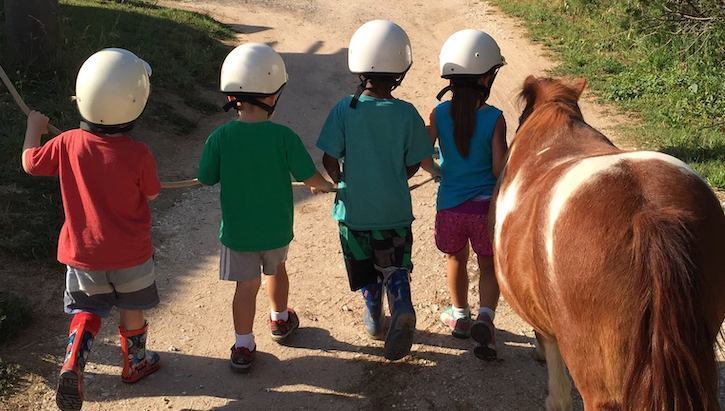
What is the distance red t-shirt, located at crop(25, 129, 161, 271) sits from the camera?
3.38 meters

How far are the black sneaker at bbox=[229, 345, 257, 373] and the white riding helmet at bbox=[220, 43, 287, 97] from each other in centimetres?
140

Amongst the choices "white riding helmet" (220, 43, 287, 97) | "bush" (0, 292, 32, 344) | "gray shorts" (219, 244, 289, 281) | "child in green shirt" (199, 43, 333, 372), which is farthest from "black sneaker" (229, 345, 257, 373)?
"white riding helmet" (220, 43, 287, 97)

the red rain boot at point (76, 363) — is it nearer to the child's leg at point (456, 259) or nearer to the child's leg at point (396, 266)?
the child's leg at point (396, 266)

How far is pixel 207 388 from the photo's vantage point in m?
3.89

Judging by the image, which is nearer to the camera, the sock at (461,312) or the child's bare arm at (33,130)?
the child's bare arm at (33,130)

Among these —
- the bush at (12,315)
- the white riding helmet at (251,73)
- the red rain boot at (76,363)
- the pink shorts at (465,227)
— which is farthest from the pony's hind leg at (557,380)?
the bush at (12,315)

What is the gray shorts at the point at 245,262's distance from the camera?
3826 mm

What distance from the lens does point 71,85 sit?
7.46 m

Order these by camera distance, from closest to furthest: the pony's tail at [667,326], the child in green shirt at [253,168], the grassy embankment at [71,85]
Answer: the pony's tail at [667,326]
the child in green shirt at [253,168]
the grassy embankment at [71,85]

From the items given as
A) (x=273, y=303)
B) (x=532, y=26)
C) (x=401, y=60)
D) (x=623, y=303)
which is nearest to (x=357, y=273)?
(x=273, y=303)

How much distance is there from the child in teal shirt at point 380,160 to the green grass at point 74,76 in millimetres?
2360

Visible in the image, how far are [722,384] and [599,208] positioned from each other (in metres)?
2.08

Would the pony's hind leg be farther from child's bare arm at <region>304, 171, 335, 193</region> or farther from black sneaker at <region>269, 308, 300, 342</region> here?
black sneaker at <region>269, 308, 300, 342</region>

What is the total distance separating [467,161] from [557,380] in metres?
1.22
